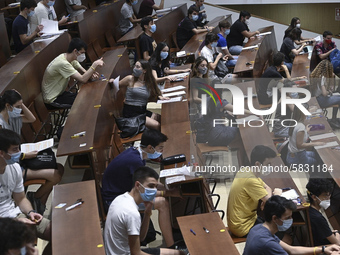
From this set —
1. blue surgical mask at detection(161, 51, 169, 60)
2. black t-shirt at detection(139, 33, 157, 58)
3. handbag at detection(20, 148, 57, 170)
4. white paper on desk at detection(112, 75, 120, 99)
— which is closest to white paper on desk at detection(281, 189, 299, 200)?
handbag at detection(20, 148, 57, 170)

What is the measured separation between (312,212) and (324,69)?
130 inches

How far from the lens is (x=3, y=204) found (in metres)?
3.80

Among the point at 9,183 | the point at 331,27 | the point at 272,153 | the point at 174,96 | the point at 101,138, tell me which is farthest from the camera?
the point at 331,27

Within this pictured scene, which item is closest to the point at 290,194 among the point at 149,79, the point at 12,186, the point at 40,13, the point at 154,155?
the point at 154,155

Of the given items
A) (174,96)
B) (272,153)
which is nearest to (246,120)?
(174,96)

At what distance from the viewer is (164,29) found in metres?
8.72

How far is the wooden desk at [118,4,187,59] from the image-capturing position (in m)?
7.80

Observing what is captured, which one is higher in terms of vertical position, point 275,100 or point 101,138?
point 101,138

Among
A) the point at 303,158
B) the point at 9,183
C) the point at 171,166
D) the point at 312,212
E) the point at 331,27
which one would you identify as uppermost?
the point at 9,183

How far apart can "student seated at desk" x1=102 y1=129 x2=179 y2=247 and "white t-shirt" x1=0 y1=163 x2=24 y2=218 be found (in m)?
0.76

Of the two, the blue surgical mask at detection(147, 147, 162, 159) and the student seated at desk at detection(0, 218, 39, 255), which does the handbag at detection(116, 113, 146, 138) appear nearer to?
the blue surgical mask at detection(147, 147, 162, 159)

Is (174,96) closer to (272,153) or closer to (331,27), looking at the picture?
(272,153)

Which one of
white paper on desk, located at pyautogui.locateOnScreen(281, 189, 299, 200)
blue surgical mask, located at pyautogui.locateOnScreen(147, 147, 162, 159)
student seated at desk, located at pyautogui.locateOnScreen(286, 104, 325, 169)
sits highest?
blue surgical mask, located at pyautogui.locateOnScreen(147, 147, 162, 159)

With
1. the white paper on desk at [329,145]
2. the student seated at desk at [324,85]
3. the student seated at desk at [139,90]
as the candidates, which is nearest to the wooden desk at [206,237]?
the white paper on desk at [329,145]
